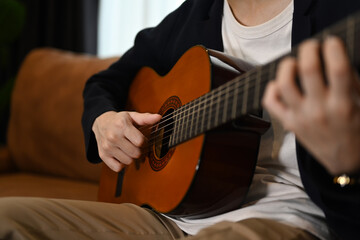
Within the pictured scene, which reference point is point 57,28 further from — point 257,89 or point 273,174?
point 257,89

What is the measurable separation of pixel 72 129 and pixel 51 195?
0.38 metres

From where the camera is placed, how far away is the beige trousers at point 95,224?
0.75m

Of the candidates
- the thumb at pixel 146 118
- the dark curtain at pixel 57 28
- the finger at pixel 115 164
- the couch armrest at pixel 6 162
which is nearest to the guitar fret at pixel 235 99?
the thumb at pixel 146 118

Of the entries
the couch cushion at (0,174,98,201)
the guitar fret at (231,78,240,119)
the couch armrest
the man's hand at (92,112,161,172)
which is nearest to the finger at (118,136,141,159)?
the man's hand at (92,112,161,172)

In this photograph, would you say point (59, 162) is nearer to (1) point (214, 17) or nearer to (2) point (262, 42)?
(1) point (214, 17)

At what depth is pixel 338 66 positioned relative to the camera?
533mm

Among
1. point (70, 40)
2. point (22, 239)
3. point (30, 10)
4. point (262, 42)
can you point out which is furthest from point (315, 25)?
point (30, 10)

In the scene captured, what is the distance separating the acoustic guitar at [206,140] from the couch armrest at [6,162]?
3.81 ft

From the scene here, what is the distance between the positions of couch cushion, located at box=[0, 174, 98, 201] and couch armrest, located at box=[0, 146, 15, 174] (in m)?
0.11

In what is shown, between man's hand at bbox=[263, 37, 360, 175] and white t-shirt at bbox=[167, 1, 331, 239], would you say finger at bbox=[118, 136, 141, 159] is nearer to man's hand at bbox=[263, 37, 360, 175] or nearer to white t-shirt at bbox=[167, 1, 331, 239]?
white t-shirt at bbox=[167, 1, 331, 239]

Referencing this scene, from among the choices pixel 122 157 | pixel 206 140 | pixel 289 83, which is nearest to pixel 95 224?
pixel 122 157

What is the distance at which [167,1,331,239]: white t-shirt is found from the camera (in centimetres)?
83

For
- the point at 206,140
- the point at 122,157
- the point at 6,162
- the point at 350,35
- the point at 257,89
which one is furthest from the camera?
the point at 6,162

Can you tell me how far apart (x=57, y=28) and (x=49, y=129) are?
1.04 metres
